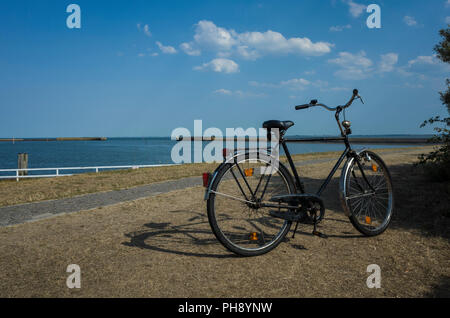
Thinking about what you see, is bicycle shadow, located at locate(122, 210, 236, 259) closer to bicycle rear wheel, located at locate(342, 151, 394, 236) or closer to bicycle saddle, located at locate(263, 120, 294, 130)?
bicycle saddle, located at locate(263, 120, 294, 130)

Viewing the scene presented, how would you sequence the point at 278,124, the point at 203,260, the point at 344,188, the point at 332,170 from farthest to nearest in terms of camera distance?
the point at 332,170 < the point at 344,188 < the point at 278,124 < the point at 203,260

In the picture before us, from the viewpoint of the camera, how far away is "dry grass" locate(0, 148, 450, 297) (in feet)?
8.73

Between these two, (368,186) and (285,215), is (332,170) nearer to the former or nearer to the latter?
(368,186)

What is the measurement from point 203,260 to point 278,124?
1.80 metres

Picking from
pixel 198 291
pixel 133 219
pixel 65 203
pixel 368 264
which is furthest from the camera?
pixel 65 203

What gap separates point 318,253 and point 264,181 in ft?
3.45

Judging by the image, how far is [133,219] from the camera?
5.15m

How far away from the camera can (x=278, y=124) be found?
353 cm

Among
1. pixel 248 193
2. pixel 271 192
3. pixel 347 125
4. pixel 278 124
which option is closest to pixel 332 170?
pixel 347 125

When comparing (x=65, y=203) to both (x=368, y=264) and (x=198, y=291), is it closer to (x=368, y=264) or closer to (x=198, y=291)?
(x=198, y=291)

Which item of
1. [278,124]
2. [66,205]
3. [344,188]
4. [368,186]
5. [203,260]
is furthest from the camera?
[66,205]

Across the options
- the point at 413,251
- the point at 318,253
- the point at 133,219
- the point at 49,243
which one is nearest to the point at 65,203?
the point at 133,219

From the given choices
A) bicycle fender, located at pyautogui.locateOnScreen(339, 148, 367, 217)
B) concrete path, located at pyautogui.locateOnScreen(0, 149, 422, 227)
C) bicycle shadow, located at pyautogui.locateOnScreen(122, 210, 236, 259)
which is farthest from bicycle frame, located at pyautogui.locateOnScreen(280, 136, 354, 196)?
concrete path, located at pyautogui.locateOnScreen(0, 149, 422, 227)

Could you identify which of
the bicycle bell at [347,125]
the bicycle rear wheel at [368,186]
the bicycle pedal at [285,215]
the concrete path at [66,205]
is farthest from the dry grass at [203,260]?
the bicycle bell at [347,125]
